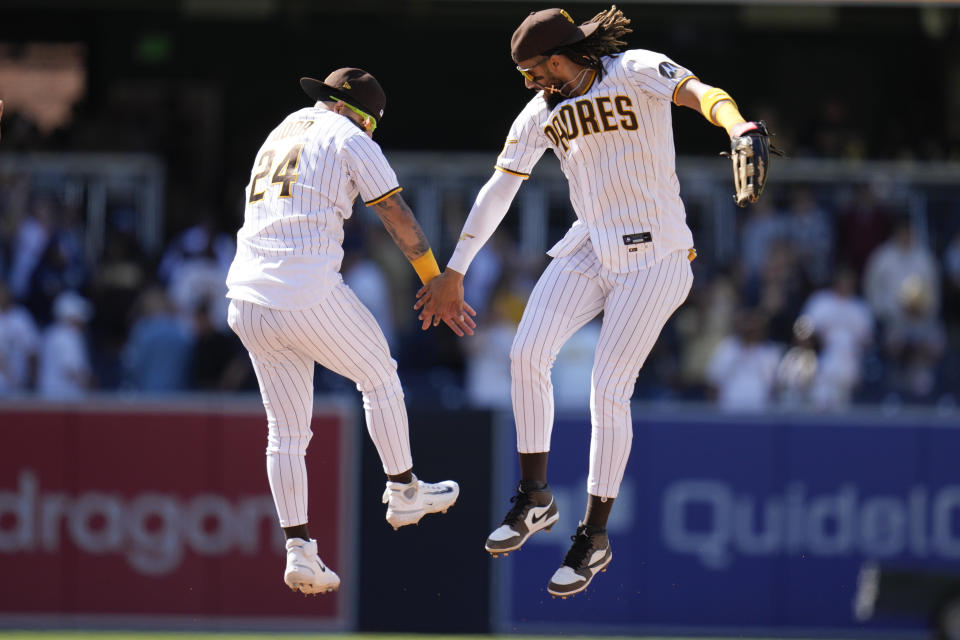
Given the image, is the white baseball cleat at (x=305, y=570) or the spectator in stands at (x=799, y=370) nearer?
the white baseball cleat at (x=305, y=570)

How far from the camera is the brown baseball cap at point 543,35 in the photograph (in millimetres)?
7031

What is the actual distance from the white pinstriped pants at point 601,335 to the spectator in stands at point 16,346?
23.9ft

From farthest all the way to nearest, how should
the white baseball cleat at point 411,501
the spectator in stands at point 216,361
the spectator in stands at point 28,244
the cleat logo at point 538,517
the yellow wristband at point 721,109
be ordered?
1. the spectator in stands at point 28,244
2. the spectator in stands at point 216,361
3. the white baseball cleat at point 411,501
4. the cleat logo at point 538,517
5. the yellow wristband at point 721,109

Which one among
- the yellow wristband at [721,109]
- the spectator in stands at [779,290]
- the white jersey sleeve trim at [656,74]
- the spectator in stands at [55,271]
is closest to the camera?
the yellow wristband at [721,109]

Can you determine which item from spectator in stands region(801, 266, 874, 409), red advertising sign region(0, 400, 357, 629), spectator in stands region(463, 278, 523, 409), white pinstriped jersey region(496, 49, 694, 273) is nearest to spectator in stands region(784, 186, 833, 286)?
spectator in stands region(801, 266, 874, 409)

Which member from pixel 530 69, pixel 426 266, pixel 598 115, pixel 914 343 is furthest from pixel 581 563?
pixel 914 343

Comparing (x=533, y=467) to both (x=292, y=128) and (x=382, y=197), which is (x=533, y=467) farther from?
(x=292, y=128)

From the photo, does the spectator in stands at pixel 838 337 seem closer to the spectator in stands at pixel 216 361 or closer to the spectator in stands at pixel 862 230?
the spectator in stands at pixel 862 230

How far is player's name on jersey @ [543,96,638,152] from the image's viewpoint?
704 centimetres

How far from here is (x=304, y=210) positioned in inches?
278

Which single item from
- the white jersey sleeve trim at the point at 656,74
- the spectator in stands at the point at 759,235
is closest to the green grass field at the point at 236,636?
the spectator in stands at the point at 759,235

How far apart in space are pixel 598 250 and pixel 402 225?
88cm

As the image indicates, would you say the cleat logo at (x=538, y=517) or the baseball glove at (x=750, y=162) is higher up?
the baseball glove at (x=750, y=162)

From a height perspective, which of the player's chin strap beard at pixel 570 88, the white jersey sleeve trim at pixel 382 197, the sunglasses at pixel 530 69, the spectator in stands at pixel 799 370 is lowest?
the spectator in stands at pixel 799 370
